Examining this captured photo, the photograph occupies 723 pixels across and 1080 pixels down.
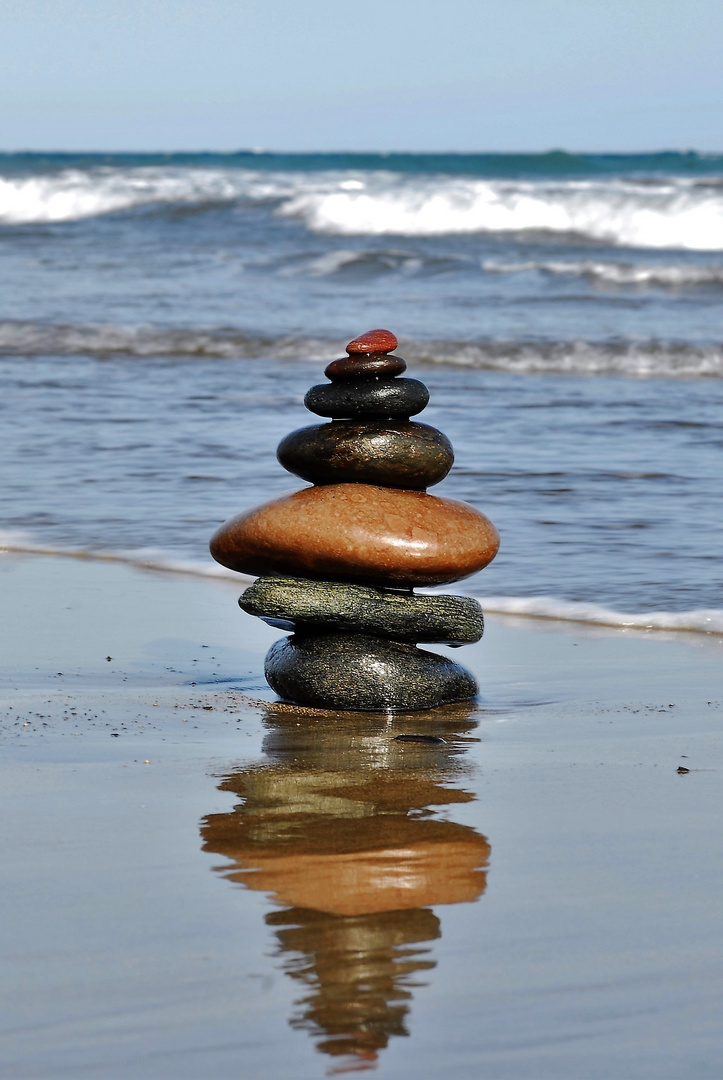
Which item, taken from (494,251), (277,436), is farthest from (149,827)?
(494,251)

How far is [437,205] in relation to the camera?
28.6m

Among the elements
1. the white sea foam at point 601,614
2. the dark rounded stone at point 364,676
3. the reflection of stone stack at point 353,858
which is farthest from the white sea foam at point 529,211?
the reflection of stone stack at point 353,858

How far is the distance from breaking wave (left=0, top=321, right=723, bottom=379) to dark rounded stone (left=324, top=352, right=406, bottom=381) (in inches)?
331

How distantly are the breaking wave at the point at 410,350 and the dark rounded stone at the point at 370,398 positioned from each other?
839 centimetres

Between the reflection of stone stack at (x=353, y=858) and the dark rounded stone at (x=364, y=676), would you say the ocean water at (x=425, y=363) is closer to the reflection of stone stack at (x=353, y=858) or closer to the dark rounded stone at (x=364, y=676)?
the dark rounded stone at (x=364, y=676)

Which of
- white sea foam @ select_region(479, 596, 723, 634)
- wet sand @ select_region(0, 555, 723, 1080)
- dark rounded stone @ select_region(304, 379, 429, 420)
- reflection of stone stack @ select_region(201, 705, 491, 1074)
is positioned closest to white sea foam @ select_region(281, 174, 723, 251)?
white sea foam @ select_region(479, 596, 723, 634)

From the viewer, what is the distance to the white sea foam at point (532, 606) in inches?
203

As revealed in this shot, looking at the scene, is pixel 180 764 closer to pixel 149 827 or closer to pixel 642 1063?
pixel 149 827

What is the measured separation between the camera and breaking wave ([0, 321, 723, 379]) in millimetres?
12750

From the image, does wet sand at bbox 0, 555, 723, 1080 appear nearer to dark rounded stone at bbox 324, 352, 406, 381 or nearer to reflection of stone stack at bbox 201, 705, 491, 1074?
reflection of stone stack at bbox 201, 705, 491, 1074

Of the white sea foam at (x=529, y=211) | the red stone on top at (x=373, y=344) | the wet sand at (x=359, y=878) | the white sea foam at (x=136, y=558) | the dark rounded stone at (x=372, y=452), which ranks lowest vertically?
the wet sand at (x=359, y=878)

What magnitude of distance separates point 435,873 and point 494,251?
67.4 feet

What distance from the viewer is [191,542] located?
252 inches

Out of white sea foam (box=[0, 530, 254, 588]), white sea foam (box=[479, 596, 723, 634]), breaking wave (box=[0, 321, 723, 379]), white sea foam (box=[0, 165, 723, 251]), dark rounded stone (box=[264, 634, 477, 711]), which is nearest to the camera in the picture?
dark rounded stone (box=[264, 634, 477, 711])
